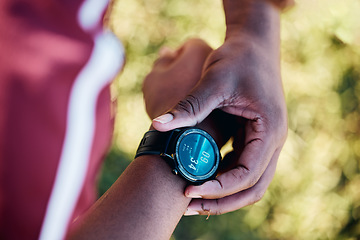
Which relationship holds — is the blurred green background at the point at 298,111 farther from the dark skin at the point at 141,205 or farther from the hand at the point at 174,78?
the dark skin at the point at 141,205

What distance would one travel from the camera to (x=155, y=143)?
119cm

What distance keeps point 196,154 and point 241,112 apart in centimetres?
23

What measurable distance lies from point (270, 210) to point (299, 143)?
482 millimetres

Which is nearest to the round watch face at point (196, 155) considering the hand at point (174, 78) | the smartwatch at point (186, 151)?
the smartwatch at point (186, 151)

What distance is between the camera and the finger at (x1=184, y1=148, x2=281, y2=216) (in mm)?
1240

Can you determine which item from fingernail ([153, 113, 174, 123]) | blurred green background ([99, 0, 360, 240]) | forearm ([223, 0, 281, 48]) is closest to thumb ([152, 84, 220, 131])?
fingernail ([153, 113, 174, 123])

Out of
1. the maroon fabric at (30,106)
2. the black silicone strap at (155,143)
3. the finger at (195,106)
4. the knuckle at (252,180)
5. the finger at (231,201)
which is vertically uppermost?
the maroon fabric at (30,106)

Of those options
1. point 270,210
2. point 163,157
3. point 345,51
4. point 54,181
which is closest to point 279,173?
point 270,210

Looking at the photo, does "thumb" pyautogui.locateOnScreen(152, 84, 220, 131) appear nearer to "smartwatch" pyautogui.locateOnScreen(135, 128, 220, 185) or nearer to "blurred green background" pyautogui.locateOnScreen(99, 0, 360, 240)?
"smartwatch" pyautogui.locateOnScreen(135, 128, 220, 185)

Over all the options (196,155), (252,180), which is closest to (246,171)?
(252,180)

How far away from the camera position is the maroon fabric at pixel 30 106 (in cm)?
87

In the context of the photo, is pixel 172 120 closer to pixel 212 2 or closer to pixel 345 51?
pixel 212 2

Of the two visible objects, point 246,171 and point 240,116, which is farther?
point 240,116

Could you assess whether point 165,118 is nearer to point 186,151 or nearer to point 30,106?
point 186,151
